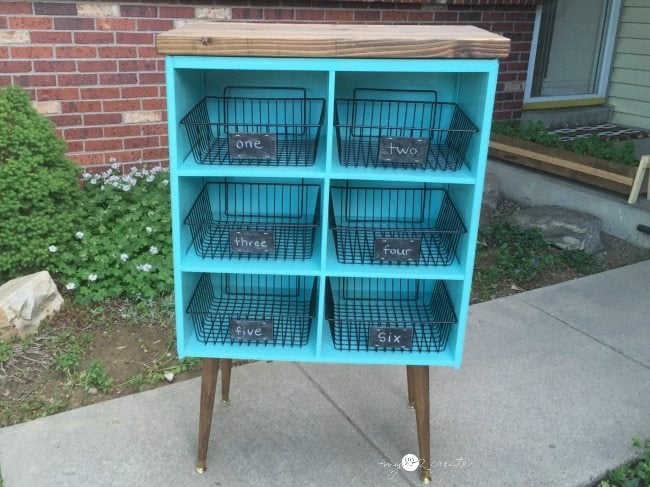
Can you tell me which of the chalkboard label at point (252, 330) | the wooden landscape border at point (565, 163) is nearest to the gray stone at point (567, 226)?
the wooden landscape border at point (565, 163)

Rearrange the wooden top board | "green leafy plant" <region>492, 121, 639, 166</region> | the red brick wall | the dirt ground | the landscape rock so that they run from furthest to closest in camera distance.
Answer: "green leafy plant" <region>492, 121, 639, 166</region>, the red brick wall, the landscape rock, the dirt ground, the wooden top board

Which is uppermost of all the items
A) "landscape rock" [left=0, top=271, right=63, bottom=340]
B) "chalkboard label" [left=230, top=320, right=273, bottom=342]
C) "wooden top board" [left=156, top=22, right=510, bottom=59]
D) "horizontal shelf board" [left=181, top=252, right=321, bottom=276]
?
"wooden top board" [left=156, top=22, right=510, bottom=59]

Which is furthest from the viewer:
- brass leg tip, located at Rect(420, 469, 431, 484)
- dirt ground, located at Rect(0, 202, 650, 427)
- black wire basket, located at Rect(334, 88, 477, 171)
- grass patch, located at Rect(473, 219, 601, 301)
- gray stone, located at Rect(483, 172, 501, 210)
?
gray stone, located at Rect(483, 172, 501, 210)

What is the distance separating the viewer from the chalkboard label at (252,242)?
2.14 m

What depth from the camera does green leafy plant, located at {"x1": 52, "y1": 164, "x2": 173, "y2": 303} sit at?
370 cm

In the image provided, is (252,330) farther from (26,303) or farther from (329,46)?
(26,303)

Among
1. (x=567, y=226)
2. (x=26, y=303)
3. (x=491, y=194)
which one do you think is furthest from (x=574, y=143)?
(x=26, y=303)

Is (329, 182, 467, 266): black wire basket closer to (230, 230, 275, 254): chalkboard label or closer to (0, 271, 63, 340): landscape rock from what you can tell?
(230, 230, 275, 254): chalkboard label

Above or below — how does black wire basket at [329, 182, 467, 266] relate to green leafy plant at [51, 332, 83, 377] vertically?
above

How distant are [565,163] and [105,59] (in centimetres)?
359

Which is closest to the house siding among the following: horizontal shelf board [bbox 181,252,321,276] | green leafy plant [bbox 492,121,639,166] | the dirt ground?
green leafy plant [bbox 492,121,639,166]

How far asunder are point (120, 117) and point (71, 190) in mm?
939

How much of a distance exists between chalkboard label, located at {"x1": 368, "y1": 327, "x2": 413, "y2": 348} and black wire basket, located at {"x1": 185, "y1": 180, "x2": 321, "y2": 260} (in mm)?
348

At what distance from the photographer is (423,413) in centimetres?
238
